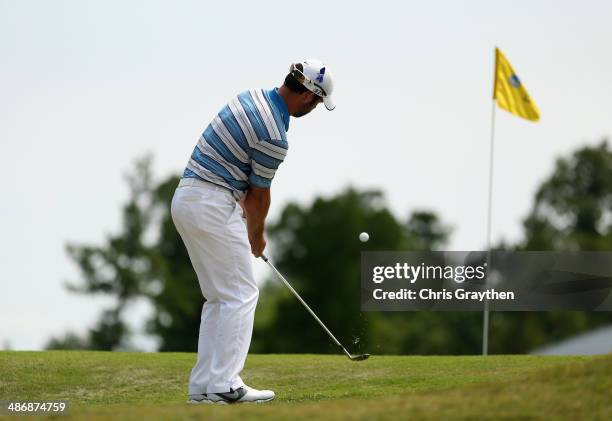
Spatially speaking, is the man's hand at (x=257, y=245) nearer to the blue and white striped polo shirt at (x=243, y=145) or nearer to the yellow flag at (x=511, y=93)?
the blue and white striped polo shirt at (x=243, y=145)

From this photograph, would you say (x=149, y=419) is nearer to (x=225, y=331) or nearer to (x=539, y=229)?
(x=225, y=331)

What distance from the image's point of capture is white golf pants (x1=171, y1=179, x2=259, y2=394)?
9.20 metres

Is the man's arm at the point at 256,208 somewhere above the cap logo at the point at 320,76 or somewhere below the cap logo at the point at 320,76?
below

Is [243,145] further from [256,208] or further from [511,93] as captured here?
[511,93]

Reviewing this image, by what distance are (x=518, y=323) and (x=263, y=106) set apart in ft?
167

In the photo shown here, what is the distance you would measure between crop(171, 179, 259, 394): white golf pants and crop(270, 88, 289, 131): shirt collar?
2.51 feet

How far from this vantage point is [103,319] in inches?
2168

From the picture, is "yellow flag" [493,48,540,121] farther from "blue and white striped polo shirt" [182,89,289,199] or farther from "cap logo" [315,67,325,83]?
"blue and white striped polo shirt" [182,89,289,199]

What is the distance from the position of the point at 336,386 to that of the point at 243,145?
3834mm

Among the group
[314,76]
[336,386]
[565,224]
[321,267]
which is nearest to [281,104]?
[314,76]

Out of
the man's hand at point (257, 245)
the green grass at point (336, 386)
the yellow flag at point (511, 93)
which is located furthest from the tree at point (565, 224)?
the man's hand at point (257, 245)

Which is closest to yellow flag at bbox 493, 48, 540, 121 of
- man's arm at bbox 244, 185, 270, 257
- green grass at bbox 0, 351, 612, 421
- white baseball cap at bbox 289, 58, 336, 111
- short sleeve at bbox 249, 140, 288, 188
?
green grass at bbox 0, 351, 612, 421

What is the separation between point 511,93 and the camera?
20438 millimetres

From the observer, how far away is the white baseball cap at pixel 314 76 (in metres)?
9.44
